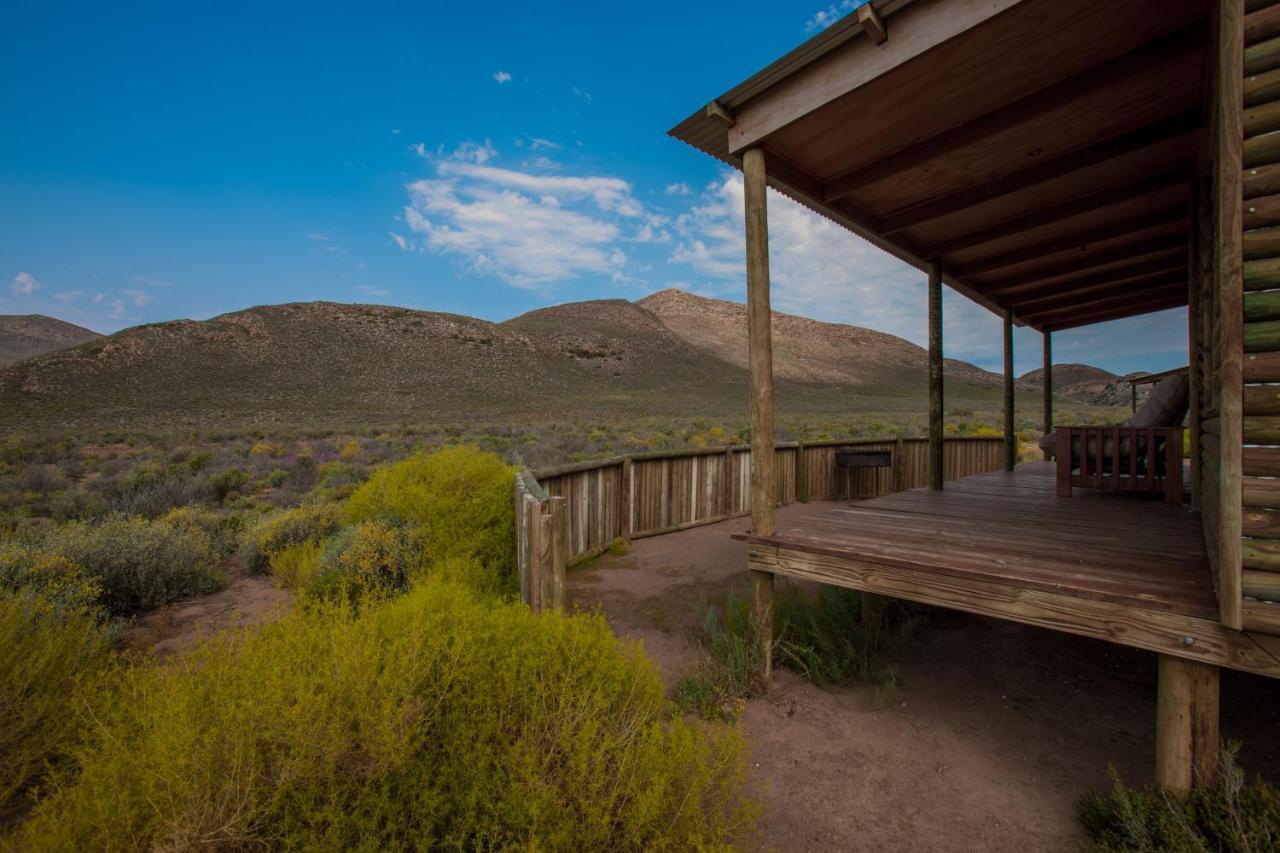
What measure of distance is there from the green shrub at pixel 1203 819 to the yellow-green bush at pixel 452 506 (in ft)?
14.3

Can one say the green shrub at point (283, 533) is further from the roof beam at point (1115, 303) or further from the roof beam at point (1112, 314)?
the roof beam at point (1112, 314)

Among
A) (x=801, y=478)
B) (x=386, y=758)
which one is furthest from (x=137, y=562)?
(x=801, y=478)

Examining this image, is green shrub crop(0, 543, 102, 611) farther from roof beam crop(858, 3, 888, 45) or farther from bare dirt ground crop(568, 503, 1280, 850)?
roof beam crop(858, 3, 888, 45)

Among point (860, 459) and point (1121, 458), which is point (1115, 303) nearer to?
point (1121, 458)

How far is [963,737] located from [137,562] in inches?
278

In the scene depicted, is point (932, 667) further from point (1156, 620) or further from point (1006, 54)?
point (1006, 54)

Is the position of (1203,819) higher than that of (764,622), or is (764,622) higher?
(764,622)

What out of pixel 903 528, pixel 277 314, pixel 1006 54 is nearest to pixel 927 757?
pixel 903 528

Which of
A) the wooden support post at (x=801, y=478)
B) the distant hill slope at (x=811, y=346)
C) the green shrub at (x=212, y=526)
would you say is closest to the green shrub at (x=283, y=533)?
the green shrub at (x=212, y=526)

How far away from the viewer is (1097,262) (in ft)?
21.9

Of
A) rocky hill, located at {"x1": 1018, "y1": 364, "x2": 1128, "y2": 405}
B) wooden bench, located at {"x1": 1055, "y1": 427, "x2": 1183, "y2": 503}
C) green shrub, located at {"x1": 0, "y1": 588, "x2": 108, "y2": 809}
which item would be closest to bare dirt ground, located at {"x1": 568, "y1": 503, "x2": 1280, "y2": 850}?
wooden bench, located at {"x1": 1055, "y1": 427, "x2": 1183, "y2": 503}

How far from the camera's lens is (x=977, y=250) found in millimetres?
6277

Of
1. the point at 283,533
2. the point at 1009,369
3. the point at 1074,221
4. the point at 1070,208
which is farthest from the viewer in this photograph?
the point at 1009,369

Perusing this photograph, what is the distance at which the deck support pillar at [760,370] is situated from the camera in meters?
4.00
